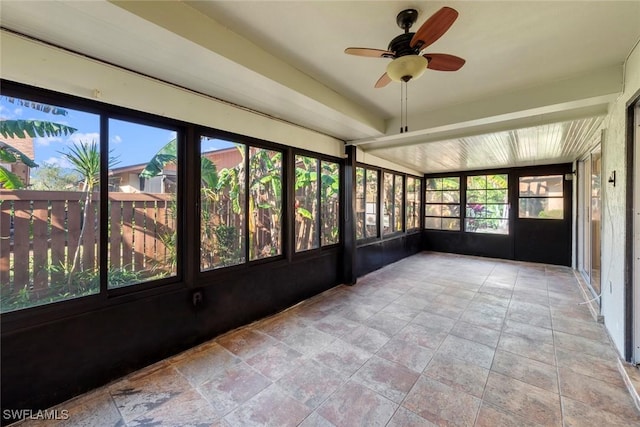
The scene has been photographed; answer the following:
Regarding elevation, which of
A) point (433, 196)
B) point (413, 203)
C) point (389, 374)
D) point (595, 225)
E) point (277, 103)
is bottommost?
point (389, 374)

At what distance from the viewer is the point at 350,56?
2.22 meters

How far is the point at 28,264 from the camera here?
182 cm

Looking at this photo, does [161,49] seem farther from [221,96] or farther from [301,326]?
[301,326]

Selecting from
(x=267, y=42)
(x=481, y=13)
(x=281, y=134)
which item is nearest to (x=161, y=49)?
(x=267, y=42)

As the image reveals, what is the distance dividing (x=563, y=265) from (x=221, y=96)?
25.0 feet

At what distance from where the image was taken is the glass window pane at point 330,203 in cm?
431

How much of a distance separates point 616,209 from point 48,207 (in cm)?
495

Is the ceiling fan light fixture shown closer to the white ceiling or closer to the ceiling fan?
the ceiling fan

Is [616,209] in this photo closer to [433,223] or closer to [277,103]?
[277,103]

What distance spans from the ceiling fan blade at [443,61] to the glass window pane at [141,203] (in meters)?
2.34

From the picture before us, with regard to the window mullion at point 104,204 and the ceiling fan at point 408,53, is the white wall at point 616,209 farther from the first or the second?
the window mullion at point 104,204

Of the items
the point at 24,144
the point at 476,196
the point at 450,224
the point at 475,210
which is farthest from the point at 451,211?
the point at 24,144

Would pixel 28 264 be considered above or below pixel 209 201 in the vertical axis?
below

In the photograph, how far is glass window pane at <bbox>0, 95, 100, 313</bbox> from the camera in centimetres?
174
